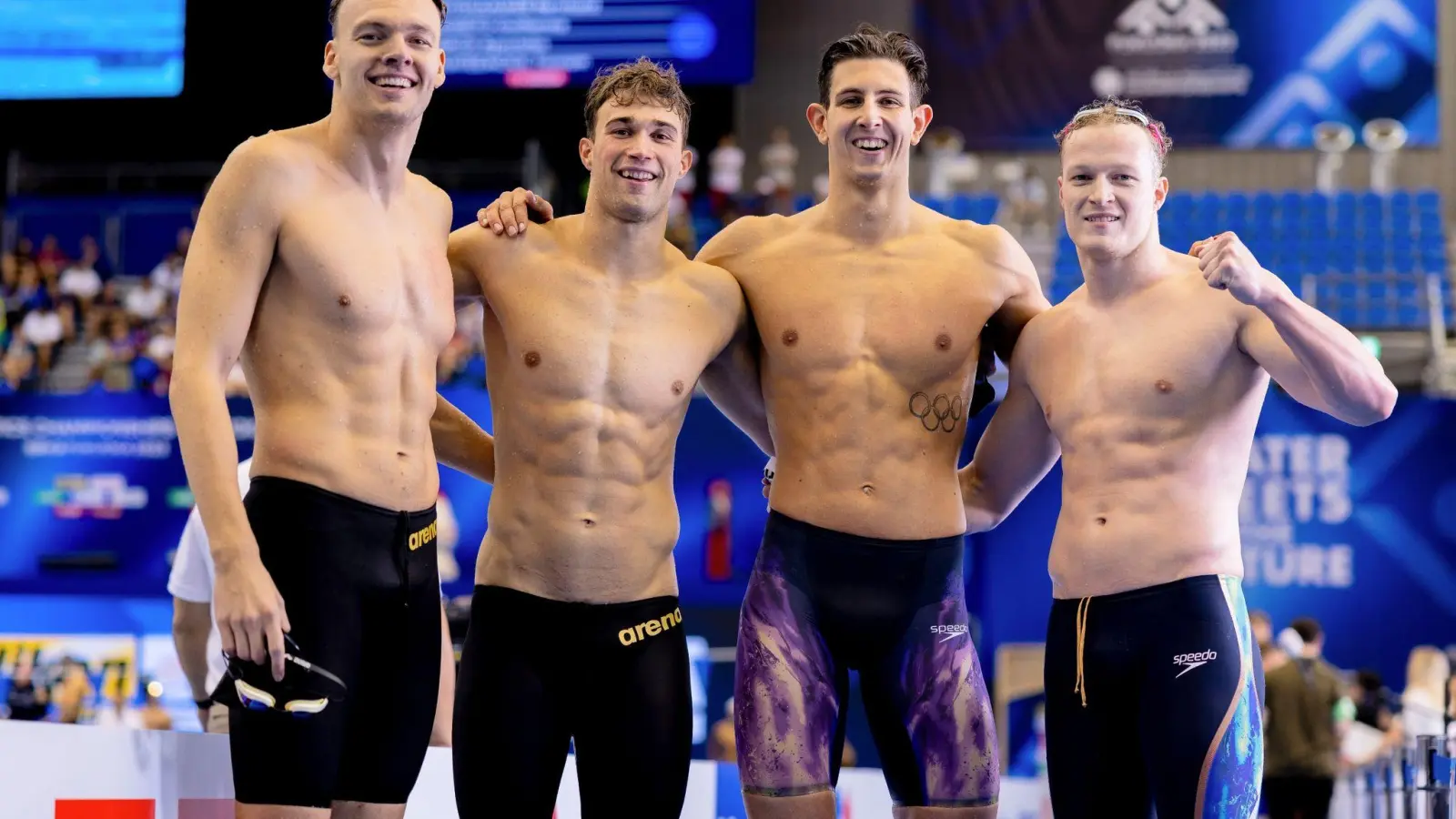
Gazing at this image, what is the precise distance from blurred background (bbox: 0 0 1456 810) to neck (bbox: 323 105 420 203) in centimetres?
706

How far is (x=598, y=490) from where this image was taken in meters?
4.12

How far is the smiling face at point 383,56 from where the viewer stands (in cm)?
383

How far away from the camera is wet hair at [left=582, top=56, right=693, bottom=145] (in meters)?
4.28

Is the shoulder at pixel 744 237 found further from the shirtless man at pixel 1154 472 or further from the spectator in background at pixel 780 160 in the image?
the spectator in background at pixel 780 160

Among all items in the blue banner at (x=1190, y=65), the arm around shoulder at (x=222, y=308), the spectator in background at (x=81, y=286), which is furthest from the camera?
the blue banner at (x=1190, y=65)

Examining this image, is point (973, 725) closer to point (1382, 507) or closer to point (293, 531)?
point (293, 531)

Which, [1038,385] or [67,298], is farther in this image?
[67,298]

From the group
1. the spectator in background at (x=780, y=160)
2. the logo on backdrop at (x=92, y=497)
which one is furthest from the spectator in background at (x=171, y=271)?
the spectator in background at (x=780, y=160)

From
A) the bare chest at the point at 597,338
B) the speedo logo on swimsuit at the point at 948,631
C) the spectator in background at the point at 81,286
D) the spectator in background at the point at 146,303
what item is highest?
the spectator in background at the point at 81,286

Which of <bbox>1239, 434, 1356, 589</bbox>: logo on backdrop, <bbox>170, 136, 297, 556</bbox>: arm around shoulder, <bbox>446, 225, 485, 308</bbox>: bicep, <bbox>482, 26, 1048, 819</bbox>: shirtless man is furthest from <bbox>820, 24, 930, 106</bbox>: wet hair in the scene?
<bbox>1239, 434, 1356, 589</bbox>: logo on backdrop

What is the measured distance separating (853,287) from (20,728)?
253cm

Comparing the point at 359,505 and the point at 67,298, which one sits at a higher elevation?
the point at 67,298

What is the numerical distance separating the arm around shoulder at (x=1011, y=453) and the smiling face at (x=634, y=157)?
115 cm

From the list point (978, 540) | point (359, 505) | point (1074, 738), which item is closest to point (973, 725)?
point (1074, 738)
